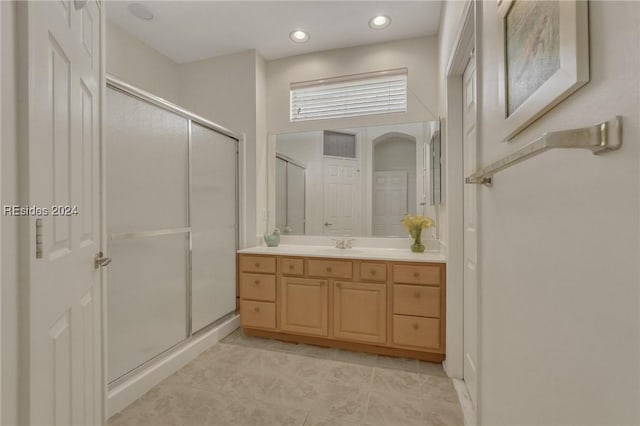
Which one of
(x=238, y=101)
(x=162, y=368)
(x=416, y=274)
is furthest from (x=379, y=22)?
(x=162, y=368)

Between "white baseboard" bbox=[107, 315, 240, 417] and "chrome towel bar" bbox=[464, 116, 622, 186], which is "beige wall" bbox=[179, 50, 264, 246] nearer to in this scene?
"white baseboard" bbox=[107, 315, 240, 417]

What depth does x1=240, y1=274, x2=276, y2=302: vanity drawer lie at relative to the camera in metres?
2.56

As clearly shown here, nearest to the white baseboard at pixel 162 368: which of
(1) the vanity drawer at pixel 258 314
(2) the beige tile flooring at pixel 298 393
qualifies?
(2) the beige tile flooring at pixel 298 393

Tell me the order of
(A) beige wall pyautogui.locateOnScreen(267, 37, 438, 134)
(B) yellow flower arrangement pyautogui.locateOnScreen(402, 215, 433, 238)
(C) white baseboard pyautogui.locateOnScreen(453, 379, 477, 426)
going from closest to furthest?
(C) white baseboard pyautogui.locateOnScreen(453, 379, 477, 426) < (B) yellow flower arrangement pyautogui.locateOnScreen(402, 215, 433, 238) < (A) beige wall pyautogui.locateOnScreen(267, 37, 438, 134)

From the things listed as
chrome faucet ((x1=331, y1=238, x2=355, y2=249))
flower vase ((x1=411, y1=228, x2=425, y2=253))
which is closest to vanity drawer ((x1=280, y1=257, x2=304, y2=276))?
chrome faucet ((x1=331, y1=238, x2=355, y2=249))

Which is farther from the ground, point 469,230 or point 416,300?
point 469,230

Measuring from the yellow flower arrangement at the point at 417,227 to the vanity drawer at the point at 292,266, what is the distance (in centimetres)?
102

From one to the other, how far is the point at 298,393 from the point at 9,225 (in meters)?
1.74

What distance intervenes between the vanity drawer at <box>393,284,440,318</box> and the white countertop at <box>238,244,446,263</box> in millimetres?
221

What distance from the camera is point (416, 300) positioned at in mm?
2170

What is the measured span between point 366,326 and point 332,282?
446 mm

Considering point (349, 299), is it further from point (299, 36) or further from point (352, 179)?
point (299, 36)

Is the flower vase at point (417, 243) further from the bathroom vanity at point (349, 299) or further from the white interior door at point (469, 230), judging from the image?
the white interior door at point (469, 230)

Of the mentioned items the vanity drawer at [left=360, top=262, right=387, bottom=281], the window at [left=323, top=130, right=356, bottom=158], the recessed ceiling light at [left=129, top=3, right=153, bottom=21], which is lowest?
the vanity drawer at [left=360, top=262, right=387, bottom=281]
